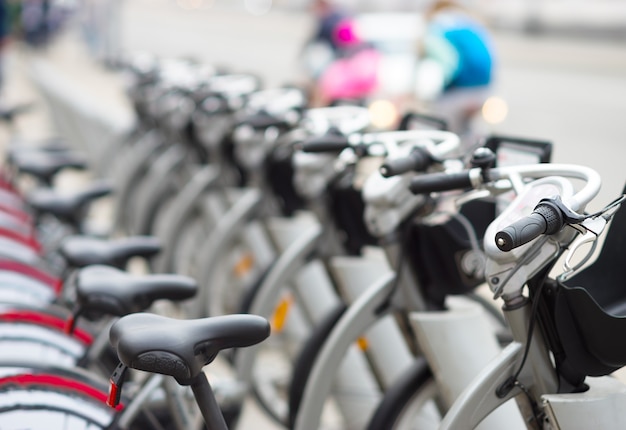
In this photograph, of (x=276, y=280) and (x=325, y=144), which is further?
(x=276, y=280)

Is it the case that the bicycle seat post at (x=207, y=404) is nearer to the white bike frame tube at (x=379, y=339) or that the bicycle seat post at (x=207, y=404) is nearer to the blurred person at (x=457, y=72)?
the white bike frame tube at (x=379, y=339)

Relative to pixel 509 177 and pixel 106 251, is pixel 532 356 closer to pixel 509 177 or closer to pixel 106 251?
pixel 509 177

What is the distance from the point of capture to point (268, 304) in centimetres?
343

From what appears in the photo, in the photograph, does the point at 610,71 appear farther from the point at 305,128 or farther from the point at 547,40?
the point at 305,128

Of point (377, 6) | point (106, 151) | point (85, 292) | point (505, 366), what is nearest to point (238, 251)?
point (85, 292)

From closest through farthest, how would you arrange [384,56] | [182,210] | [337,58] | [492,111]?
1. [492,111]
2. [182,210]
3. [337,58]
4. [384,56]

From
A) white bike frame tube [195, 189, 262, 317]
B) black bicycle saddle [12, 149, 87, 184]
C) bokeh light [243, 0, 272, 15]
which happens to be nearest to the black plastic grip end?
white bike frame tube [195, 189, 262, 317]

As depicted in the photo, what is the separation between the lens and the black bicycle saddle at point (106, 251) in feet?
9.15

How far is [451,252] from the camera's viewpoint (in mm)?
2434

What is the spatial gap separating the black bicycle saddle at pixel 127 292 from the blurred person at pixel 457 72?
86.9 inches

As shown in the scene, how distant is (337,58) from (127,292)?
564 centimetres

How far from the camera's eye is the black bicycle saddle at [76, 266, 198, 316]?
229cm

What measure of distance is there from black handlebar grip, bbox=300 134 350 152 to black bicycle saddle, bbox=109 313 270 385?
107 cm

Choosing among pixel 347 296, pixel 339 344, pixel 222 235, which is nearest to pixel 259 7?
pixel 222 235
